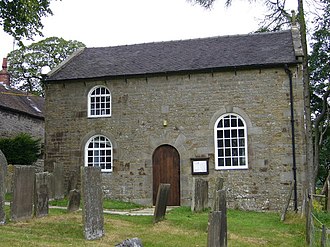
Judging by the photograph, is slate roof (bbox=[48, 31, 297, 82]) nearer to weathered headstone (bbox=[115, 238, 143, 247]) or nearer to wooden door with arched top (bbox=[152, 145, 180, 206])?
wooden door with arched top (bbox=[152, 145, 180, 206])

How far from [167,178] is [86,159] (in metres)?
3.88

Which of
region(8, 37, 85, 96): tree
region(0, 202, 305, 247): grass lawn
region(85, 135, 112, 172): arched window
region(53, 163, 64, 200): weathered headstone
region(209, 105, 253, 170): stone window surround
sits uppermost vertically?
region(8, 37, 85, 96): tree

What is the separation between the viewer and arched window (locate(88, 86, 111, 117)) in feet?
64.9

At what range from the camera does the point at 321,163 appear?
41969 millimetres

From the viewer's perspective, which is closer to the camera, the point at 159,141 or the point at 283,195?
the point at 283,195

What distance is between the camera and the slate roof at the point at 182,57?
18594 millimetres

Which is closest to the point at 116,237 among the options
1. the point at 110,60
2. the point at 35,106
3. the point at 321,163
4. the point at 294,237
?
the point at 294,237

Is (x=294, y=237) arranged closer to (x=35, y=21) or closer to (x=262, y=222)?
(x=262, y=222)

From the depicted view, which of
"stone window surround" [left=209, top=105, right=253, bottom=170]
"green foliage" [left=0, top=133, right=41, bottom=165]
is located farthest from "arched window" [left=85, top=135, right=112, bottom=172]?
"green foliage" [left=0, top=133, right=41, bottom=165]

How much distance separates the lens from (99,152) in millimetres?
19594

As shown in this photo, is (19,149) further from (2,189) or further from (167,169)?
(2,189)

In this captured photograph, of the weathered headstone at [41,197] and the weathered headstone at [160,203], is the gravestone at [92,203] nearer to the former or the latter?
the weathered headstone at [160,203]

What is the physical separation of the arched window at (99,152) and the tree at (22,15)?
5277mm

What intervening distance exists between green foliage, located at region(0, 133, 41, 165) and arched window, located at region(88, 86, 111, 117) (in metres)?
6.54
